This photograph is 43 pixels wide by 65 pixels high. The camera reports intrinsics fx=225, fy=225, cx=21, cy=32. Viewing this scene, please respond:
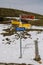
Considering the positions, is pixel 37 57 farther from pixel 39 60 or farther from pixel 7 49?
pixel 7 49

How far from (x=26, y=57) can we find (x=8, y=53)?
61.6 inches

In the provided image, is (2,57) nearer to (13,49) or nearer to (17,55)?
(17,55)

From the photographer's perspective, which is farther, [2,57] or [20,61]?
[2,57]

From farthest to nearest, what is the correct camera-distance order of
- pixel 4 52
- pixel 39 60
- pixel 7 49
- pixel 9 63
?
pixel 7 49, pixel 4 52, pixel 39 60, pixel 9 63

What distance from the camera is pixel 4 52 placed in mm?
14523

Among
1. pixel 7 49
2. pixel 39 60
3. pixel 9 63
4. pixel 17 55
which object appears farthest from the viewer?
pixel 7 49

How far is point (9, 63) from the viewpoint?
1164 cm

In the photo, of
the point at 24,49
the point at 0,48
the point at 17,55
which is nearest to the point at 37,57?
the point at 17,55

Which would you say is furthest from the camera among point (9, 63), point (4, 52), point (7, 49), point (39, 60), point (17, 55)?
point (7, 49)

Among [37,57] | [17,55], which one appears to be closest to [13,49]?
[17,55]

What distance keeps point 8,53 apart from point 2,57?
115cm

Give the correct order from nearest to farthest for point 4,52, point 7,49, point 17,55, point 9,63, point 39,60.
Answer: point 9,63 → point 39,60 → point 17,55 → point 4,52 → point 7,49

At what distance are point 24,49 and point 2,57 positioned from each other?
8.16 ft

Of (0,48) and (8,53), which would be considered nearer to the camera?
(8,53)
